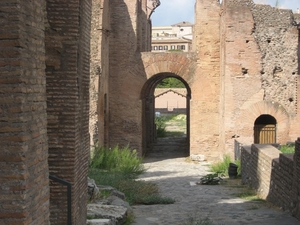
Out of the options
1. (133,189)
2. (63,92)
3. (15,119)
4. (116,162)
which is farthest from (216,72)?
(15,119)

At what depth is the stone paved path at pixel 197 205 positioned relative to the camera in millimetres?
9492

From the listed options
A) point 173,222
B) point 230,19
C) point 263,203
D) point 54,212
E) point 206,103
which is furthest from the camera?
point 206,103

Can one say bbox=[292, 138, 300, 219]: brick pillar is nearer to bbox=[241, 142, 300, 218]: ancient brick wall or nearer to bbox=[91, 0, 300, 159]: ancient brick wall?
bbox=[241, 142, 300, 218]: ancient brick wall

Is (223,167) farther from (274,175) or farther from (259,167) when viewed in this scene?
(274,175)

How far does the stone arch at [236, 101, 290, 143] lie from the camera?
18641 mm

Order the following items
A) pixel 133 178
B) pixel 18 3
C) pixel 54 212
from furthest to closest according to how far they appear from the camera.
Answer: pixel 133 178 < pixel 54 212 < pixel 18 3

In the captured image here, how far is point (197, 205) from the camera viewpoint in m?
11.8

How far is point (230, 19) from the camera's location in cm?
1855

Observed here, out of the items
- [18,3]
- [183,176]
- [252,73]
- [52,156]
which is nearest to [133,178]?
[183,176]

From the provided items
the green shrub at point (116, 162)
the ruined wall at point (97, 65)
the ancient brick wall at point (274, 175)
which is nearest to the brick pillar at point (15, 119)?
the ancient brick wall at point (274, 175)

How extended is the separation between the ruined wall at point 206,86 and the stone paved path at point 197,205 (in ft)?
4.93

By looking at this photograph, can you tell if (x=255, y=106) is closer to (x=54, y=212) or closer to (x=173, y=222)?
(x=173, y=222)

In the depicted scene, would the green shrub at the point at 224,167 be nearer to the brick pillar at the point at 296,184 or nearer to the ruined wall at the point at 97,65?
the ruined wall at the point at 97,65

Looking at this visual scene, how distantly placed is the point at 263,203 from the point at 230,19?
30.2 ft
